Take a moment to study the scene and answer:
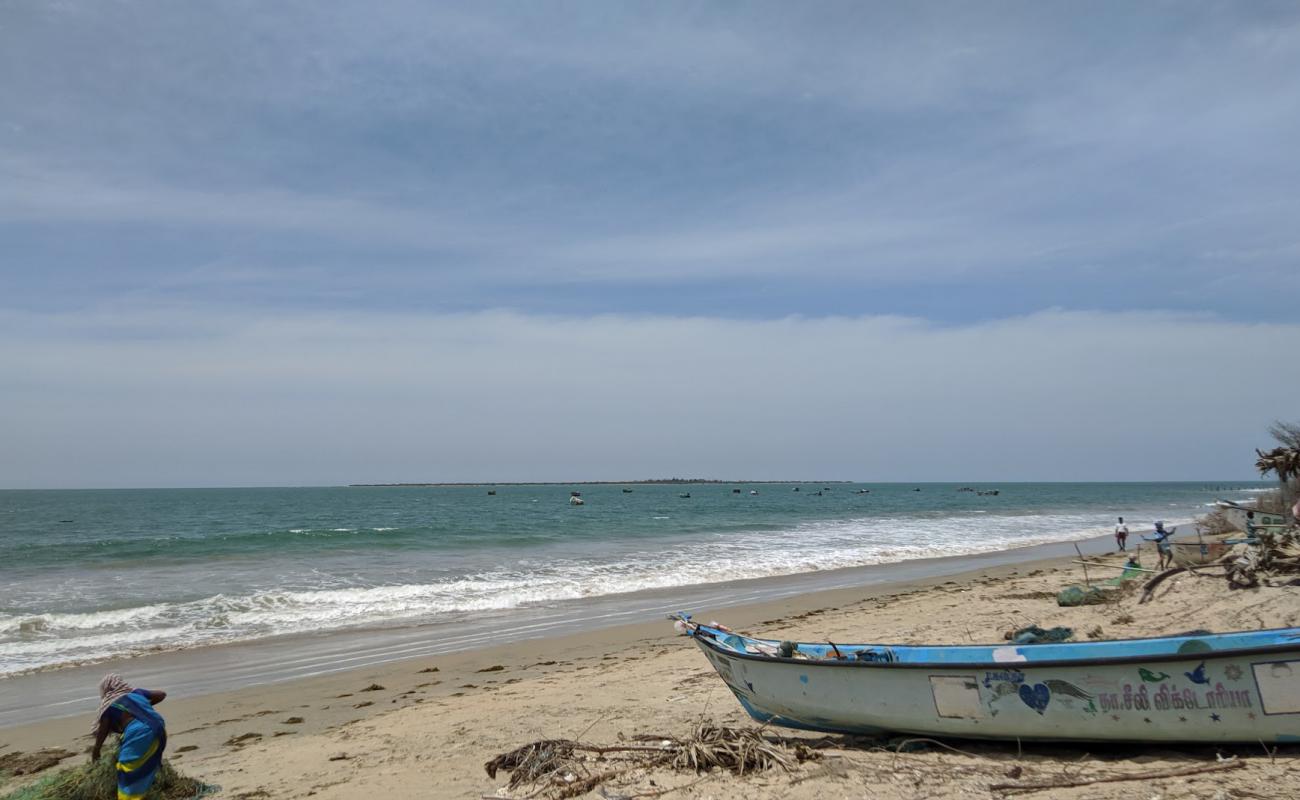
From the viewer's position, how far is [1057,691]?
5.40m

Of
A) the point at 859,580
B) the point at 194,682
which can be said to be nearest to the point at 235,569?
the point at 194,682

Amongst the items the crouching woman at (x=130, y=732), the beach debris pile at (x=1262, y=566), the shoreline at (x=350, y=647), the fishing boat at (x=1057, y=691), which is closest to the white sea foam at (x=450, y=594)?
the shoreline at (x=350, y=647)

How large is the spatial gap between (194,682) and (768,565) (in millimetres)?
16450

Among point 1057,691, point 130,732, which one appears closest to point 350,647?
point 130,732

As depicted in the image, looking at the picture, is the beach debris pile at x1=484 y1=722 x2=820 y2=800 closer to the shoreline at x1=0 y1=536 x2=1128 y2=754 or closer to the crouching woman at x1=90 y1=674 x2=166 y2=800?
the crouching woman at x1=90 y1=674 x2=166 y2=800

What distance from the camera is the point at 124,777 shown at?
553cm

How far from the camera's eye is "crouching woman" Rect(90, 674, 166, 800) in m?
5.45

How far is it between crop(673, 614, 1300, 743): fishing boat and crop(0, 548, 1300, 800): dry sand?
21 centimetres

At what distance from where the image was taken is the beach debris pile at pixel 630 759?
559cm

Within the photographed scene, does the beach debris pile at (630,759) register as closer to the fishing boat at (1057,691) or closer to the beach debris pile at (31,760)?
the fishing boat at (1057,691)

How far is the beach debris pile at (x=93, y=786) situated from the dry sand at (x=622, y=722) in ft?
1.49

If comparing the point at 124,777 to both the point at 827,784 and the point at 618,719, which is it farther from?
the point at 827,784

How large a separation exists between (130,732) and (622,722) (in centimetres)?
396

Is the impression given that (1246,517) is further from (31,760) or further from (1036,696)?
(31,760)
